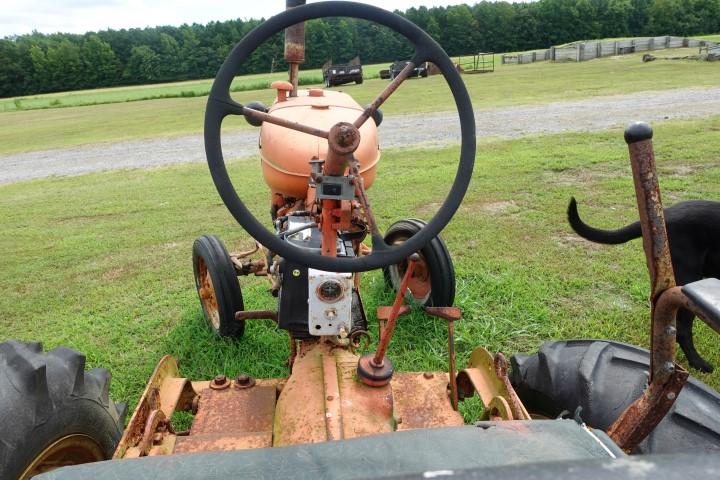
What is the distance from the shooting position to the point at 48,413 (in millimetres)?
1545

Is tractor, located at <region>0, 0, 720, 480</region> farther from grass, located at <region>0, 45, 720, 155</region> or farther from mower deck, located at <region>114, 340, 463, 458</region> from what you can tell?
grass, located at <region>0, 45, 720, 155</region>

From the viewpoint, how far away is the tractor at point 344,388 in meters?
0.85

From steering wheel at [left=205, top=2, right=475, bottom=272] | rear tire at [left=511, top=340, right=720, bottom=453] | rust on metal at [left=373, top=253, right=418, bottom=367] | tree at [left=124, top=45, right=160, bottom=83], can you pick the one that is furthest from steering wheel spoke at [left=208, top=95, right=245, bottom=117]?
tree at [left=124, top=45, right=160, bottom=83]

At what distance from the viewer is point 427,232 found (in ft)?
4.86

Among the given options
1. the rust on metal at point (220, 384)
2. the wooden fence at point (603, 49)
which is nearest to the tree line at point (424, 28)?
the wooden fence at point (603, 49)

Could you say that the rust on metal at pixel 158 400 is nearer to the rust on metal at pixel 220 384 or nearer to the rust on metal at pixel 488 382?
the rust on metal at pixel 220 384

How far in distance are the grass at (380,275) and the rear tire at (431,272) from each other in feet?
0.54

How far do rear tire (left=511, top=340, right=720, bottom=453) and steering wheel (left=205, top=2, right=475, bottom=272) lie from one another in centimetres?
73

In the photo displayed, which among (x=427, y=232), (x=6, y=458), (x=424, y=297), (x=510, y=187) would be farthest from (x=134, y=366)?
(x=510, y=187)

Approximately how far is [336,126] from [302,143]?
0.90 m

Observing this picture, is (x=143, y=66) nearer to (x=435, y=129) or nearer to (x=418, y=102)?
(x=418, y=102)

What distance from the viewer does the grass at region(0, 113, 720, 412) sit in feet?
9.18

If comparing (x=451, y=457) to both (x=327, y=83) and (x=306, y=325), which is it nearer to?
(x=306, y=325)

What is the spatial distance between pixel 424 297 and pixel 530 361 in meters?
1.10
